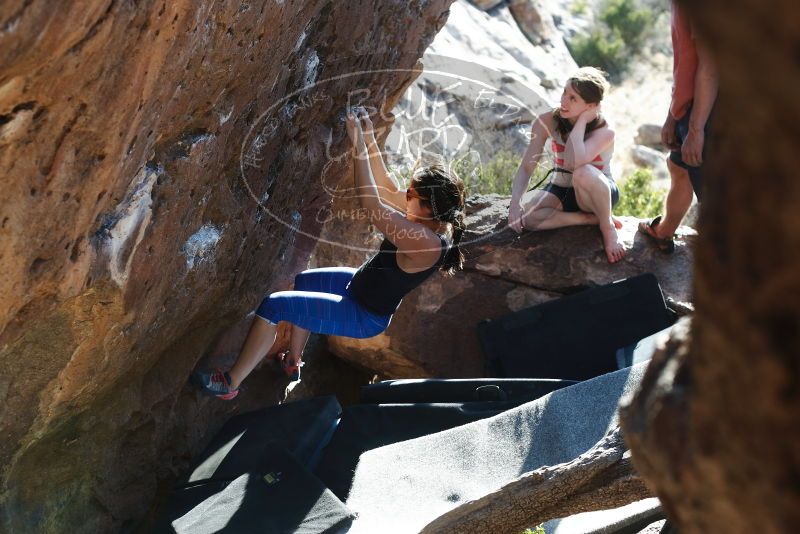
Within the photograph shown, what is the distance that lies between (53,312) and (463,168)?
5.14 meters

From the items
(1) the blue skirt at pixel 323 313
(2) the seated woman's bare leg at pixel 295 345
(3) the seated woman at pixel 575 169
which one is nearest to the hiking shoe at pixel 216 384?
(1) the blue skirt at pixel 323 313

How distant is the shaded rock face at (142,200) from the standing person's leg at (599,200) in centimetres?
100

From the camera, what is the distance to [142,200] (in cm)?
293

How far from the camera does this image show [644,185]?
9.11m

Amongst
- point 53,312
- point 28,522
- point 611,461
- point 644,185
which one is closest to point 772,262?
point 611,461

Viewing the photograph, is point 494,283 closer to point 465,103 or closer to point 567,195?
point 567,195

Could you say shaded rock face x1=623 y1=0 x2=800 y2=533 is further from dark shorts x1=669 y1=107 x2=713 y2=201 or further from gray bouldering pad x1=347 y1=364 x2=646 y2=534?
dark shorts x1=669 y1=107 x2=713 y2=201

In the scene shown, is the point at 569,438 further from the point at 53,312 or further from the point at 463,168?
the point at 463,168

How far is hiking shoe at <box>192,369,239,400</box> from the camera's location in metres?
4.11

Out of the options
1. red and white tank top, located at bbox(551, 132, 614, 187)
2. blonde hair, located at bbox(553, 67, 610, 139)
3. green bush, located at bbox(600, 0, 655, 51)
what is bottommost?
green bush, located at bbox(600, 0, 655, 51)

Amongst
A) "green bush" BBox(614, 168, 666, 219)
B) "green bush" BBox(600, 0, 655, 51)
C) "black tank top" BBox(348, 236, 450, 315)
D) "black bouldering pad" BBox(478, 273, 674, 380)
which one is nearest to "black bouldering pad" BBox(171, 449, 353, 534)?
"black tank top" BBox(348, 236, 450, 315)

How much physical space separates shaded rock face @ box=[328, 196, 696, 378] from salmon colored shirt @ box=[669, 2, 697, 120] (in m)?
1.09

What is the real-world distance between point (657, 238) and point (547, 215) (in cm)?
60

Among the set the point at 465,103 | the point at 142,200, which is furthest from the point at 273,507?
the point at 465,103
